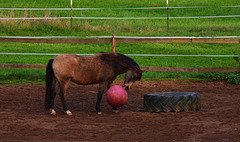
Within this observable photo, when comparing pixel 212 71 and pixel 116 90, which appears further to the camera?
pixel 212 71

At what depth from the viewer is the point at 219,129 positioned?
24.5ft

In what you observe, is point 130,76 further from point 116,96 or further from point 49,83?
point 49,83

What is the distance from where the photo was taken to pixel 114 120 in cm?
851

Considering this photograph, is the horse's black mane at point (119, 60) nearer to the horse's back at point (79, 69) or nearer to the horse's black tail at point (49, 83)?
the horse's back at point (79, 69)

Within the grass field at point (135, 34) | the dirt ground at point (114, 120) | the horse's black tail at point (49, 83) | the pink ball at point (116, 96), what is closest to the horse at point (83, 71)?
the horse's black tail at point (49, 83)

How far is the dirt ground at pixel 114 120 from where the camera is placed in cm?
707

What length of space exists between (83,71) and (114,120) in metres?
1.33

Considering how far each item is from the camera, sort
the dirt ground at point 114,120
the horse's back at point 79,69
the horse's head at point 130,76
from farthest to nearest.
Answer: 1. the horse's head at point 130,76
2. the horse's back at point 79,69
3. the dirt ground at point 114,120

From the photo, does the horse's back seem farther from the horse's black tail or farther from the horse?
the horse's black tail

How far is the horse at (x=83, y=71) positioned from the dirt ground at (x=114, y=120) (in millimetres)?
409

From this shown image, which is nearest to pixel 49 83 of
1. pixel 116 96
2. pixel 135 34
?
pixel 116 96

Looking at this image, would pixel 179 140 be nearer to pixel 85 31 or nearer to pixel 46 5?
pixel 85 31

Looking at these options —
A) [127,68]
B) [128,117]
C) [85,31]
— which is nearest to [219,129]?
[128,117]

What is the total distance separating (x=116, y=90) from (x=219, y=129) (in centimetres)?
251
